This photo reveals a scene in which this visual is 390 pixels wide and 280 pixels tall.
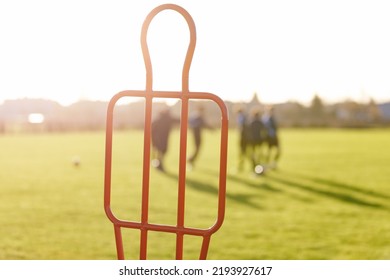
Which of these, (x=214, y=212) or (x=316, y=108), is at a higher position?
(x=214, y=212)

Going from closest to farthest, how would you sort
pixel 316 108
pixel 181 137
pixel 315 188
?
pixel 181 137
pixel 315 188
pixel 316 108

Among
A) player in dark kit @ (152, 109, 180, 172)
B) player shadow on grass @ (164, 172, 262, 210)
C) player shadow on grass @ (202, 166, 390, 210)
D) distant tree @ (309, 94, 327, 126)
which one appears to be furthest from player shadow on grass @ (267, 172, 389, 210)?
distant tree @ (309, 94, 327, 126)

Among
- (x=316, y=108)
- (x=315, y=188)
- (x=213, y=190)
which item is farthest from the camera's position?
(x=316, y=108)

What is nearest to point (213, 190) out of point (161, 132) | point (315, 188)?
point (315, 188)

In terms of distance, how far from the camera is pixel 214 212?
10.7 metres

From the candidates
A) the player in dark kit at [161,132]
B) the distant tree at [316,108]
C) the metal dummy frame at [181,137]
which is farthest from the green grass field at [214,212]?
the distant tree at [316,108]

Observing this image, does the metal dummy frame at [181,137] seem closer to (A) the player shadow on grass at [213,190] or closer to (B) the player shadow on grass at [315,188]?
(A) the player shadow on grass at [213,190]

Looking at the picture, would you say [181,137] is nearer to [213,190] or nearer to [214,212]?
[214,212]

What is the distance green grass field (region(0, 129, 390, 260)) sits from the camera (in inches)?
308

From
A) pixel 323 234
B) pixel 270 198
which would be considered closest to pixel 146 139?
pixel 323 234

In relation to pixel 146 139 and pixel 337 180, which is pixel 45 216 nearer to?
pixel 146 139

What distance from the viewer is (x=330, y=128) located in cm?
7050

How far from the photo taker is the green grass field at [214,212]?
7.82m
